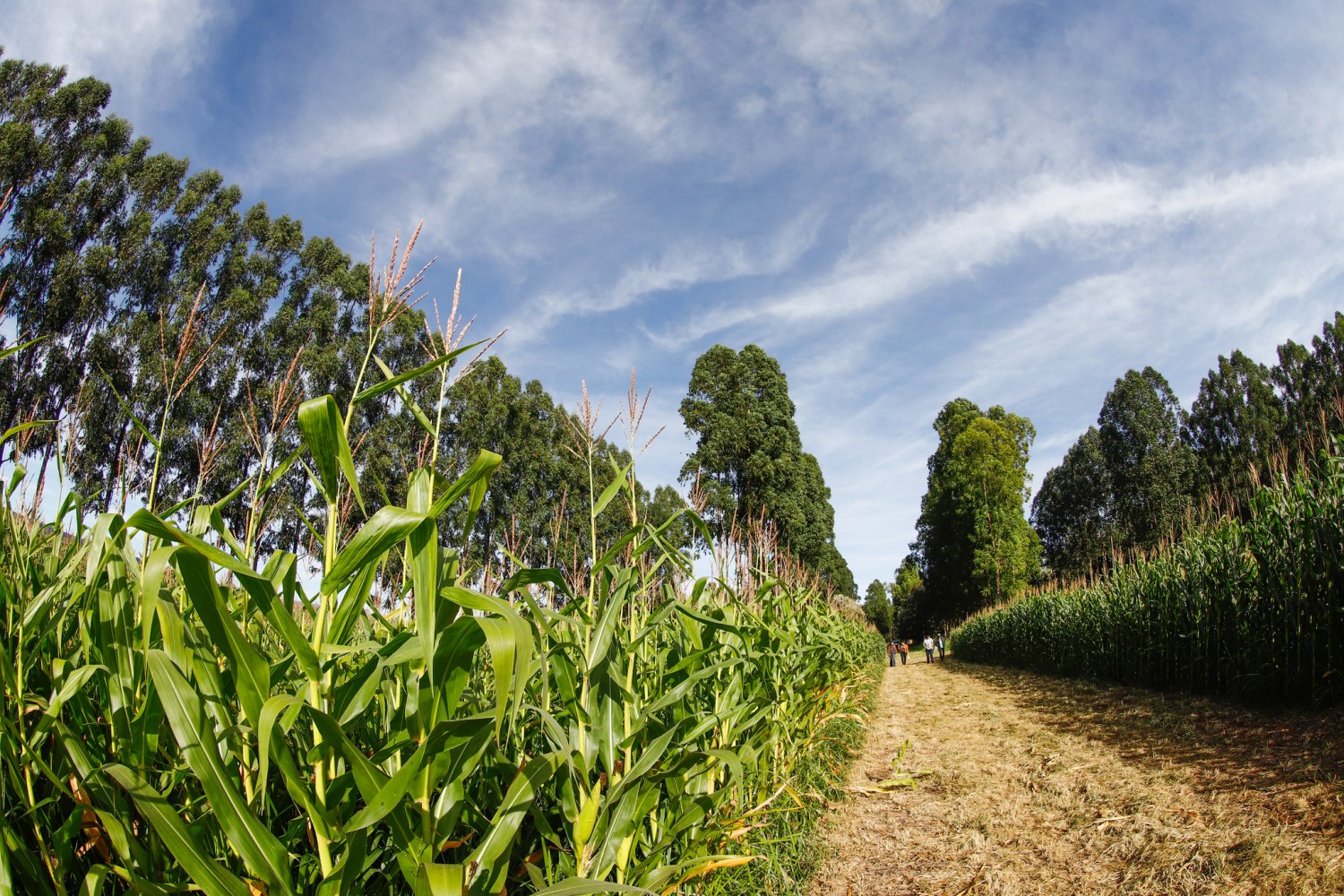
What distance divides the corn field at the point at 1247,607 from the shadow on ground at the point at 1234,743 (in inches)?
15.3

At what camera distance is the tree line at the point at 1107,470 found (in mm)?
28828

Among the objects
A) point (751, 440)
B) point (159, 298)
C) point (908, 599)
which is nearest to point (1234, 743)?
point (751, 440)

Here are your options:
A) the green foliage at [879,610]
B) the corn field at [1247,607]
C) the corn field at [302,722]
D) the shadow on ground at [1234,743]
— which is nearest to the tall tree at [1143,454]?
the green foliage at [879,610]

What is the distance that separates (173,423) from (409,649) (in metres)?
17.1

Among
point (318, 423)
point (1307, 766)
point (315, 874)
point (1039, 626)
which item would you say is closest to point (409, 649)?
point (318, 423)

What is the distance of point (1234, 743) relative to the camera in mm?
4777

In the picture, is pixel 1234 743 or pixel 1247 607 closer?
pixel 1234 743

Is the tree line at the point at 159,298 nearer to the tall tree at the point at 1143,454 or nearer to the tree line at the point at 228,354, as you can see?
the tree line at the point at 228,354

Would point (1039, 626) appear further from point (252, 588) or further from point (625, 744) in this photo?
point (252, 588)

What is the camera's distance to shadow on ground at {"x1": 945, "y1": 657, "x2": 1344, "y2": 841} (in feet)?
11.0

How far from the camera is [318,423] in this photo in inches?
39.8

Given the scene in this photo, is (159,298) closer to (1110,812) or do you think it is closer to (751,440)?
(751,440)

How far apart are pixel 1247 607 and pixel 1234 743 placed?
2.54 m

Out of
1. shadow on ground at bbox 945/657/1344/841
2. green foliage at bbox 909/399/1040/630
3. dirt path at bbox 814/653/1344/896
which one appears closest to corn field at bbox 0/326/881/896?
dirt path at bbox 814/653/1344/896
